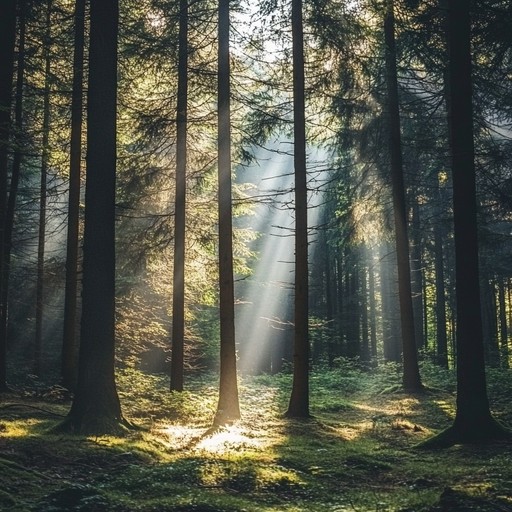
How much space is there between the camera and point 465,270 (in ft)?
30.1

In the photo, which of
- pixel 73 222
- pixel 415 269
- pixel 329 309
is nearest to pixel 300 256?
pixel 73 222

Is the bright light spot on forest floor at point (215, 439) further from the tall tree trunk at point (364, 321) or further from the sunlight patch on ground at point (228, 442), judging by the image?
the tall tree trunk at point (364, 321)

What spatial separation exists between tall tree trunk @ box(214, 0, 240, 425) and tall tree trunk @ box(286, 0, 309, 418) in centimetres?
164

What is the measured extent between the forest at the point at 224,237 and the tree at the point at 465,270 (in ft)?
0.11

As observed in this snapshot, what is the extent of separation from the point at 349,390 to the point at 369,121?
33.0 feet

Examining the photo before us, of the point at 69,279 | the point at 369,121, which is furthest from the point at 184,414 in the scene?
the point at 369,121

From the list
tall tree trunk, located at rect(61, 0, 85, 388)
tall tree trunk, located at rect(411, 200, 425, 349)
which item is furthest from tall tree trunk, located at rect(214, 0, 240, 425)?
tall tree trunk, located at rect(411, 200, 425, 349)

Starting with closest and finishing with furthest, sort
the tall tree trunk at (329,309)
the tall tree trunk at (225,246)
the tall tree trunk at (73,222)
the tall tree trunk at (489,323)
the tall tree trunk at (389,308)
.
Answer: the tall tree trunk at (225,246), the tall tree trunk at (73,222), the tall tree trunk at (489,323), the tall tree trunk at (329,309), the tall tree trunk at (389,308)

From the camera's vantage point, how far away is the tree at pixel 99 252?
8742 millimetres

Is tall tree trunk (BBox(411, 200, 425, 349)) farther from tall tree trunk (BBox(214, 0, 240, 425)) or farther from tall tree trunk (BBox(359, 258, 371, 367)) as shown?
tall tree trunk (BBox(214, 0, 240, 425))

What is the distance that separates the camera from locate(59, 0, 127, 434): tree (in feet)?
28.7

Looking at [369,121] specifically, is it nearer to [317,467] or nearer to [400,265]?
[400,265]

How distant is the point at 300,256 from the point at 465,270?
14.1ft

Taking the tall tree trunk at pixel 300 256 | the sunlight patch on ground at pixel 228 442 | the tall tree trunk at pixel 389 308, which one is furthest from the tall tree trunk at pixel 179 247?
the tall tree trunk at pixel 389 308
